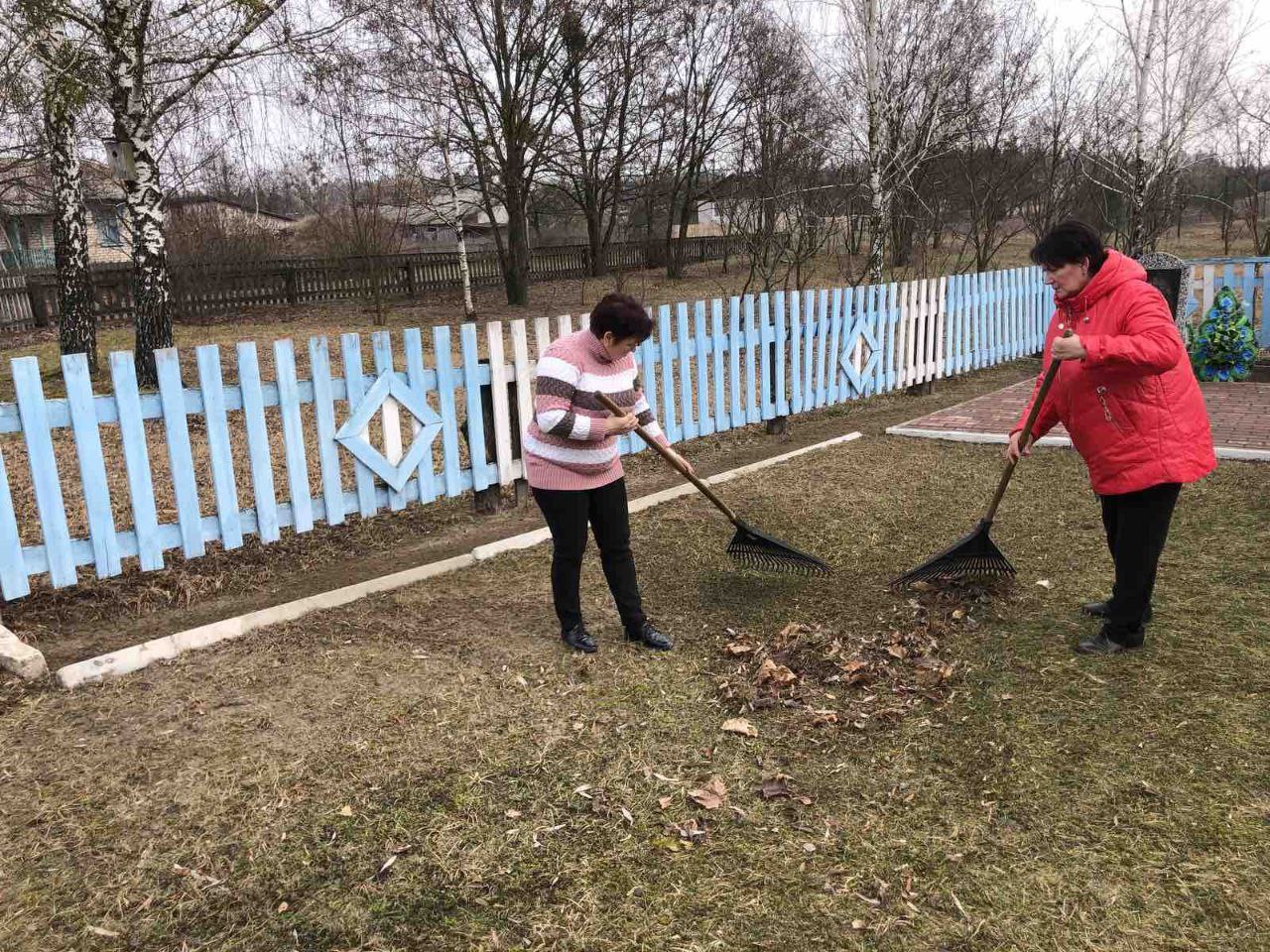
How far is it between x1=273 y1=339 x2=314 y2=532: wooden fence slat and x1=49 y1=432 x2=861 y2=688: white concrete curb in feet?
2.12

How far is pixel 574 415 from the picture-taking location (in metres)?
3.50

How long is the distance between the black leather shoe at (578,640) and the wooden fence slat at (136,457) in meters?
2.13

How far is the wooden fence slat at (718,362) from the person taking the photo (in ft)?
24.3

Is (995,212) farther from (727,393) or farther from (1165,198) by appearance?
(727,393)

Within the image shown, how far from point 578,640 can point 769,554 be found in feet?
3.66

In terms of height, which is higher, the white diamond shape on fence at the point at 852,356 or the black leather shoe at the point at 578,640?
the white diamond shape on fence at the point at 852,356

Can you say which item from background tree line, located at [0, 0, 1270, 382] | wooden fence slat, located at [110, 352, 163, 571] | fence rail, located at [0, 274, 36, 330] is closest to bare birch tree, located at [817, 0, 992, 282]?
background tree line, located at [0, 0, 1270, 382]

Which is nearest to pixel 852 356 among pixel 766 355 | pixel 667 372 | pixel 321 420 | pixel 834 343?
pixel 834 343

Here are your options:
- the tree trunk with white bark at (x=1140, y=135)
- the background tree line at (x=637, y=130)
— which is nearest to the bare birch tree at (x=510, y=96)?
the background tree line at (x=637, y=130)

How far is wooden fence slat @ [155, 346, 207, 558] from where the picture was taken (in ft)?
14.8

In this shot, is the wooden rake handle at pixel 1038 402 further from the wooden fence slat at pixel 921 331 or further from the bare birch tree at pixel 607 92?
the bare birch tree at pixel 607 92

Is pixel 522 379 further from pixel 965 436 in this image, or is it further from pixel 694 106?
pixel 694 106

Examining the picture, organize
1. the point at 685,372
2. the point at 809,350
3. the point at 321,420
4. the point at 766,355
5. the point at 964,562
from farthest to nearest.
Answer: the point at 809,350
the point at 766,355
the point at 685,372
the point at 321,420
the point at 964,562

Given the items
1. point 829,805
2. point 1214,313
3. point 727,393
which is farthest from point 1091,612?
point 1214,313
